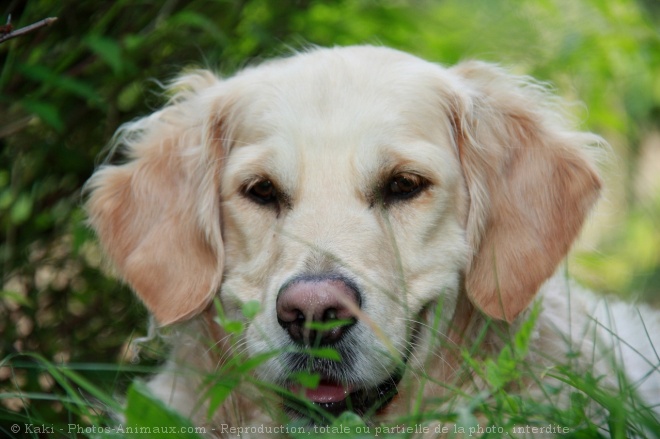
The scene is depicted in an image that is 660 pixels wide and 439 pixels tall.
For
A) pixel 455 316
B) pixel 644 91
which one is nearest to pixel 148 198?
pixel 455 316

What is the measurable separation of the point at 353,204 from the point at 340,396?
2.21 ft

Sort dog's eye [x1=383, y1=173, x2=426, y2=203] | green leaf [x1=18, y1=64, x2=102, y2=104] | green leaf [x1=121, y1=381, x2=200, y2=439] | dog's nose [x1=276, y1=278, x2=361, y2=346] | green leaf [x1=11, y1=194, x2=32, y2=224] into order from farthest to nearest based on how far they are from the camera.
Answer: green leaf [x1=11, y1=194, x2=32, y2=224] < green leaf [x1=18, y1=64, x2=102, y2=104] < dog's eye [x1=383, y1=173, x2=426, y2=203] < dog's nose [x1=276, y1=278, x2=361, y2=346] < green leaf [x1=121, y1=381, x2=200, y2=439]

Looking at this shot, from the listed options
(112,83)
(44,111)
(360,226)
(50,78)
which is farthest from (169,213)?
(112,83)

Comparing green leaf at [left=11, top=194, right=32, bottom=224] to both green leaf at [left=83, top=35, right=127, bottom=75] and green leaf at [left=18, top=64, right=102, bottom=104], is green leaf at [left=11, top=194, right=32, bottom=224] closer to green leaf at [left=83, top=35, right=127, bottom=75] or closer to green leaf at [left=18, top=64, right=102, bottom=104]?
green leaf at [left=18, top=64, right=102, bottom=104]

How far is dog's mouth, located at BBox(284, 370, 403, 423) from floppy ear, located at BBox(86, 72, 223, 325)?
0.62 metres

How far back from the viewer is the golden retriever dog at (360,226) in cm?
285

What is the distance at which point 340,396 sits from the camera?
2855mm

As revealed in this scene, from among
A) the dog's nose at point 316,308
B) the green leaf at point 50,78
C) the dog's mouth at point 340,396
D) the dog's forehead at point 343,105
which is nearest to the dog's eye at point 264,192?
the dog's forehead at point 343,105

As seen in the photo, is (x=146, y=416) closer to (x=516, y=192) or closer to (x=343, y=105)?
(x=343, y=105)

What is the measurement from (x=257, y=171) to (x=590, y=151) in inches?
54.3

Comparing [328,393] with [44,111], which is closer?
[328,393]

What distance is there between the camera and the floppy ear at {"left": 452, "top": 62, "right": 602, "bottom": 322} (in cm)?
309

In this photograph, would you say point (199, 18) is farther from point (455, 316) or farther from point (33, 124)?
point (455, 316)

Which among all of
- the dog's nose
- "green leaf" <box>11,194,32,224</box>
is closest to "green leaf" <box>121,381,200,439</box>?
the dog's nose
